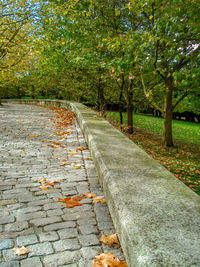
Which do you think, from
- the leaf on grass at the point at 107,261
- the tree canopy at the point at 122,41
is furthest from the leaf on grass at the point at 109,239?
the tree canopy at the point at 122,41

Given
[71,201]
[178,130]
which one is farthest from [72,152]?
[178,130]

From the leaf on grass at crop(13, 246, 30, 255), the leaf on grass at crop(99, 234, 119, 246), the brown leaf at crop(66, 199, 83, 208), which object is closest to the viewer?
the leaf on grass at crop(13, 246, 30, 255)

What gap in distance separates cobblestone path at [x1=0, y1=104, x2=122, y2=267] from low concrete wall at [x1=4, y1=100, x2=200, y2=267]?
0.35 metres

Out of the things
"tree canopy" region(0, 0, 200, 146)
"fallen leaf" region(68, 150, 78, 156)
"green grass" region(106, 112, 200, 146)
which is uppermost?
"tree canopy" region(0, 0, 200, 146)

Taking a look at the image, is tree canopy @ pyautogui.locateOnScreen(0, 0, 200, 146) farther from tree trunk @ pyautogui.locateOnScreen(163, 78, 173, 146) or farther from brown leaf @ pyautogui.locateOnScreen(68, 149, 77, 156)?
brown leaf @ pyautogui.locateOnScreen(68, 149, 77, 156)

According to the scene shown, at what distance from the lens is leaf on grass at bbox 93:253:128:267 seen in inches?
70.7

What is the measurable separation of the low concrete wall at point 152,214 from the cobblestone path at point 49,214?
0.35 m

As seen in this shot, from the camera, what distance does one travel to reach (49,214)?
2598mm

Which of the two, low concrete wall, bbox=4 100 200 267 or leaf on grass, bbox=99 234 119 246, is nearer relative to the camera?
low concrete wall, bbox=4 100 200 267

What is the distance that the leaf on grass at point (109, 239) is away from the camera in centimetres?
211

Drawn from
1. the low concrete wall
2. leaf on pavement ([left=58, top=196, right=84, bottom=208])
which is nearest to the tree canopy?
the low concrete wall

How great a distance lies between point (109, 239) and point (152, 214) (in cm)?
59

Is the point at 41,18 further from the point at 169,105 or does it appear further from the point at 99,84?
the point at 169,105

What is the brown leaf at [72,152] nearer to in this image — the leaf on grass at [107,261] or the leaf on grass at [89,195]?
the leaf on grass at [89,195]
